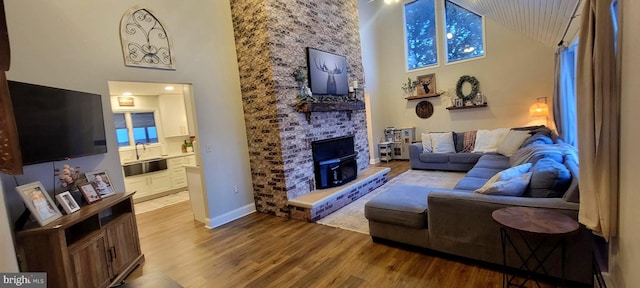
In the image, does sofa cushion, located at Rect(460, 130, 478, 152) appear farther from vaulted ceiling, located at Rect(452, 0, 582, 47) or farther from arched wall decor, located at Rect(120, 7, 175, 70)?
arched wall decor, located at Rect(120, 7, 175, 70)

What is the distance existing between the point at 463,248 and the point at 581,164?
1082 mm

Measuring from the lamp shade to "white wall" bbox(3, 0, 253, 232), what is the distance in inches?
232

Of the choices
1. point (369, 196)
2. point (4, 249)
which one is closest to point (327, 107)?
point (369, 196)

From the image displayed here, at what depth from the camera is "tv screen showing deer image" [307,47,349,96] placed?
431cm

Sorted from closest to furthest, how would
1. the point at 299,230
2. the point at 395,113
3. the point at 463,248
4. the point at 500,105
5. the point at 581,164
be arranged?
the point at 581,164 → the point at 463,248 → the point at 299,230 → the point at 500,105 → the point at 395,113

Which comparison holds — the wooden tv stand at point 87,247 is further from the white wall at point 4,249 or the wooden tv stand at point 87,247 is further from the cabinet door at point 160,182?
the cabinet door at point 160,182

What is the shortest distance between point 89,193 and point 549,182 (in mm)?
3963

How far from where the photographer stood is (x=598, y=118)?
149 centimetres

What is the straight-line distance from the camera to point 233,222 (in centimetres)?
382

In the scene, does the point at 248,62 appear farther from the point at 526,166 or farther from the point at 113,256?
the point at 526,166

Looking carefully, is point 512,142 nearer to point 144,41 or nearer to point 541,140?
point 541,140

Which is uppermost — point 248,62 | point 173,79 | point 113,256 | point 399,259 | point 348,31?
point 348,31

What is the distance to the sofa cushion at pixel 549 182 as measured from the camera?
2131 mm

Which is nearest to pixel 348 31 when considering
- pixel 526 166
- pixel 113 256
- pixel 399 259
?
pixel 526 166
